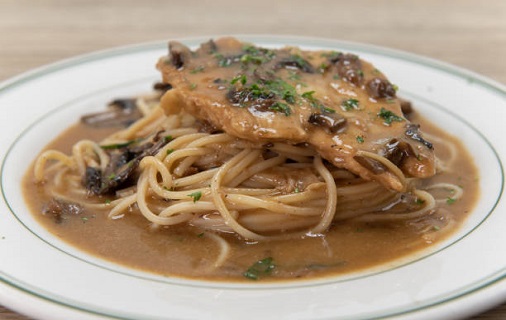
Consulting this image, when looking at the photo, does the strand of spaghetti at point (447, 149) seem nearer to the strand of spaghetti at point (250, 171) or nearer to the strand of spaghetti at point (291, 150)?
the strand of spaghetti at point (291, 150)

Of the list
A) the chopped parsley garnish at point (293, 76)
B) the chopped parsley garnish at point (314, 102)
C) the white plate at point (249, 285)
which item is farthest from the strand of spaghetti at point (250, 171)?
the white plate at point (249, 285)

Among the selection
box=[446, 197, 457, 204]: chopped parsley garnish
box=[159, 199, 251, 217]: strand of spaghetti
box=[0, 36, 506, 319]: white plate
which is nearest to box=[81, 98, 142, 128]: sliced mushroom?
box=[0, 36, 506, 319]: white plate

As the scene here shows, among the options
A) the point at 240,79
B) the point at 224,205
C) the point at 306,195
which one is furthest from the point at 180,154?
the point at 306,195

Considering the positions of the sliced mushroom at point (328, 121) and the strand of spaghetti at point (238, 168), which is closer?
the sliced mushroom at point (328, 121)

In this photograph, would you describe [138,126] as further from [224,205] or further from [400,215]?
[400,215]

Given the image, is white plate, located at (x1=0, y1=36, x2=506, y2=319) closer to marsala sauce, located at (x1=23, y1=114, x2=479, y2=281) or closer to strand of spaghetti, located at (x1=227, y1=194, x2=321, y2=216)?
marsala sauce, located at (x1=23, y1=114, x2=479, y2=281)

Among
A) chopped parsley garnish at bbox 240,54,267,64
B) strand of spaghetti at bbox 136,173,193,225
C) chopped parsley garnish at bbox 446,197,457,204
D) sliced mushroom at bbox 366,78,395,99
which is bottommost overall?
chopped parsley garnish at bbox 446,197,457,204
